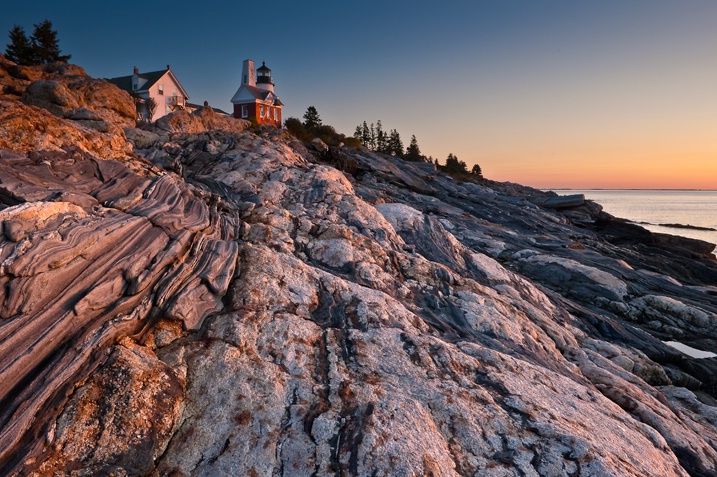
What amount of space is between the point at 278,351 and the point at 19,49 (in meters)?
75.6

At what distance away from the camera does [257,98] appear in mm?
85562

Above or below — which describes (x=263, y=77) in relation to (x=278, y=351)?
above

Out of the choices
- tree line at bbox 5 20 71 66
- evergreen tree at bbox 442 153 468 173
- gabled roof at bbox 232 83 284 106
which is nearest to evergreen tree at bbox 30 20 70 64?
tree line at bbox 5 20 71 66

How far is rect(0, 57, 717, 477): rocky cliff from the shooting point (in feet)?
19.8

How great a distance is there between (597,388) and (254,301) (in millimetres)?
8693

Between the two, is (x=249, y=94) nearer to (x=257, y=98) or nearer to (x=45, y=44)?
(x=257, y=98)

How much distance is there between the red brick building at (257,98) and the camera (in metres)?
86.0

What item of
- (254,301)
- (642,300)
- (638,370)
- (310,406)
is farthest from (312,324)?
(642,300)

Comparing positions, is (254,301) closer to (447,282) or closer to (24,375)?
(24,375)

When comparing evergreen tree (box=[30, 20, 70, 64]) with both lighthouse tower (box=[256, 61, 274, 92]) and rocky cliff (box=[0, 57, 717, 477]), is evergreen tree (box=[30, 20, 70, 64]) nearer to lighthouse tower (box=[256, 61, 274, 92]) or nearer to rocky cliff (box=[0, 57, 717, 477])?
lighthouse tower (box=[256, 61, 274, 92])

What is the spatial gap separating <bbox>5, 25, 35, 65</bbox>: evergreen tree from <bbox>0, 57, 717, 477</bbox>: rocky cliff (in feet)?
208

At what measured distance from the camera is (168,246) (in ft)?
31.1

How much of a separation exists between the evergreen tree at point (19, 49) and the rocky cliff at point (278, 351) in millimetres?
63268

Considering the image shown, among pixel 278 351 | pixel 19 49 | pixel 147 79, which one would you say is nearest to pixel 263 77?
pixel 147 79
